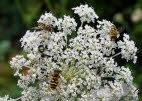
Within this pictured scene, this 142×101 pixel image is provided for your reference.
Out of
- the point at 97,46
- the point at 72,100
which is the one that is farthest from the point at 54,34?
the point at 72,100

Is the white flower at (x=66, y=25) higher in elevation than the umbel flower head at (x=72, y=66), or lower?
higher

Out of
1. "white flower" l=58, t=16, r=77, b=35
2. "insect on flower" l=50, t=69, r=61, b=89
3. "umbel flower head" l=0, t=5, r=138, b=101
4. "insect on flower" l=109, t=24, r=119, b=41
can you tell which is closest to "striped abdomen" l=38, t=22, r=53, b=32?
"umbel flower head" l=0, t=5, r=138, b=101

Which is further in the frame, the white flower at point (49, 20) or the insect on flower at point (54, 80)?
the white flower at point (49, 20)

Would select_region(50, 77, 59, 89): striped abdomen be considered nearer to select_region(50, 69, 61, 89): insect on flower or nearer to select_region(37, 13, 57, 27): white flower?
select_region(50, 69, 61, 89): insect on flower

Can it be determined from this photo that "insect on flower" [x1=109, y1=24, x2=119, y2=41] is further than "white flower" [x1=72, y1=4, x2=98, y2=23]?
No

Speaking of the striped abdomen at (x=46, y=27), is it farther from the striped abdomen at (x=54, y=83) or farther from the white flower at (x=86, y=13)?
the striped abdomen at (x=54, y=83)

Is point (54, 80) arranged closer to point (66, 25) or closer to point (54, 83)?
point (54, 83)

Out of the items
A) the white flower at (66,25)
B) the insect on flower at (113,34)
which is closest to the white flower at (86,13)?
the white flower at (66,25)

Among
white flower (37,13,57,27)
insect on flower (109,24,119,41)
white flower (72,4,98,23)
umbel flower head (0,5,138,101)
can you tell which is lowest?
umbel flower head (0,5,138,101)

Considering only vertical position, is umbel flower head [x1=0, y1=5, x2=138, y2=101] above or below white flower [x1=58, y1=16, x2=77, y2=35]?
below

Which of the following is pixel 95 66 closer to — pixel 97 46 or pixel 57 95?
pixel 97 46
